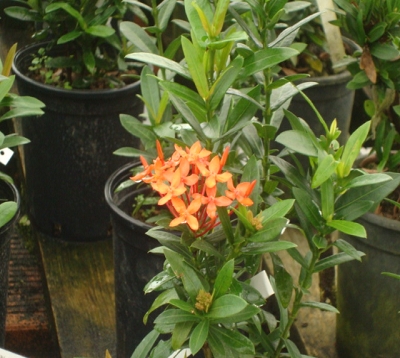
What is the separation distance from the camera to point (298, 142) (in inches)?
43.5

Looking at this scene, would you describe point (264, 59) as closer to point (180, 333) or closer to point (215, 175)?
point (215, 175)

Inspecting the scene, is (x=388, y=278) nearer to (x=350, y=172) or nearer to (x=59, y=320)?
(x=350, y=172)

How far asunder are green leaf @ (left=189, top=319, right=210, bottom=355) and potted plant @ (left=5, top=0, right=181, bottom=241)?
120 centimetres

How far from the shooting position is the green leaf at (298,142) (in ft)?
3.59

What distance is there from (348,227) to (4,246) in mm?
848

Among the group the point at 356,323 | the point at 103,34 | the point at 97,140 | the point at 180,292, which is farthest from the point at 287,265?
the point at 180,292

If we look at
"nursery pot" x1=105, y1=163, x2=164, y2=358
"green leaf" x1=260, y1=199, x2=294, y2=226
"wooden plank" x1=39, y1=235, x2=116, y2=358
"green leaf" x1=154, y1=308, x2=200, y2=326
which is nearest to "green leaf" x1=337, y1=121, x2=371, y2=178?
"green leaf" x1=260, y1=199, x2=294, y2=226

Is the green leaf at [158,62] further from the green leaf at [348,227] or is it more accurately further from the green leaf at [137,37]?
the green leaf at [137,37]

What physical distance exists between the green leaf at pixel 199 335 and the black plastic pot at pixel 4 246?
651 millimetres

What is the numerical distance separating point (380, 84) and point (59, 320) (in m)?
1.13

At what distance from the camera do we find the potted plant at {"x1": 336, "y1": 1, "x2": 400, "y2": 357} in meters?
1.51

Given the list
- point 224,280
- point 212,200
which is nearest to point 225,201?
point 212,200

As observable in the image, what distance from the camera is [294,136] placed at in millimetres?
1109

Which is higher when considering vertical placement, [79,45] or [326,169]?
[326,169]
